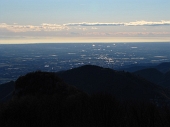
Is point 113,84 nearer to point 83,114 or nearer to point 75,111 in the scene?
point 75,111

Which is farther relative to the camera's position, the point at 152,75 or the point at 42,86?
the point at 152,75

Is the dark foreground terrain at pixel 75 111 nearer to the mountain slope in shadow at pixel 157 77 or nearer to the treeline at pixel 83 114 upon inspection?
the treeline at pixel 83 114

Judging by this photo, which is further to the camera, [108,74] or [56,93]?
[108,74]

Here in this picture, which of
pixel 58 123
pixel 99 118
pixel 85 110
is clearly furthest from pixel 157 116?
pixel 58 123

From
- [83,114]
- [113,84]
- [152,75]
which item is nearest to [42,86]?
[83,114]

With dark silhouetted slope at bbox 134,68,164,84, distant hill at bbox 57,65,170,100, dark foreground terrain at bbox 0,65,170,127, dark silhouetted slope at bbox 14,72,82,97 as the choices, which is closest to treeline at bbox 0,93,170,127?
dark foreground terrain at bbox 0,65,170,127

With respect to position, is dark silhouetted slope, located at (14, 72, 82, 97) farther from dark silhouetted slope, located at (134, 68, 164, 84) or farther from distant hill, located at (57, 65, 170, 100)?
dark silhouetted slope, located at (134, 68, 164, 84)

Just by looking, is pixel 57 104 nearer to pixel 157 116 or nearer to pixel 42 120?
pixel 42 120
